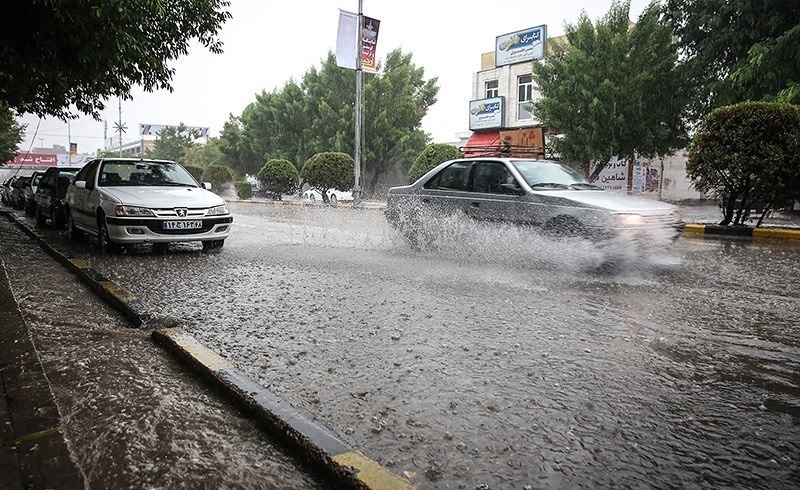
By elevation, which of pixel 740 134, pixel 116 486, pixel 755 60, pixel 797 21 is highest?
pixel 797 21

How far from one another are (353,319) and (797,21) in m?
22.2

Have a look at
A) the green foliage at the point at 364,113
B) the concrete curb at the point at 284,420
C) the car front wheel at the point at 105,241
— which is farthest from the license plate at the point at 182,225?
the green foliage at the point at 364,113

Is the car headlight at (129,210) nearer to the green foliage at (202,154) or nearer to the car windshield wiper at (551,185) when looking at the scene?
the car windshield wiper at (551,185)

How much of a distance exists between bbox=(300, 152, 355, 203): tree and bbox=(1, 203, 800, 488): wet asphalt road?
24.9 meters

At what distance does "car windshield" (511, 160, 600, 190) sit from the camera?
8.02 meters

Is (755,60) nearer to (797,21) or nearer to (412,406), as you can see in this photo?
(797,21)

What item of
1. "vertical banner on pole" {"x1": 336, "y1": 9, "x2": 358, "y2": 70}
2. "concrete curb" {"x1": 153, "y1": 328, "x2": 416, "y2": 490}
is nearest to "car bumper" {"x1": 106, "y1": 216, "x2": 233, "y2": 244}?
"concrete curb" {"x1": 153, "y1": 328, "x2": 416, "y2": 490}

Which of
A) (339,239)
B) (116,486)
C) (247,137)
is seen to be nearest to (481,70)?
(247,137)

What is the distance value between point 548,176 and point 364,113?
3398cm

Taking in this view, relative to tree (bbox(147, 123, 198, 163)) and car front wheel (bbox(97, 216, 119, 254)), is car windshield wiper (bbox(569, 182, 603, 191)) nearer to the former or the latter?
car front wheel (bbox(97, 216, 119, 254))

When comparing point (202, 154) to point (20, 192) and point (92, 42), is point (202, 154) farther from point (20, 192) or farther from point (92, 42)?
point (92, 42)

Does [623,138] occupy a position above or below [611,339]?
above

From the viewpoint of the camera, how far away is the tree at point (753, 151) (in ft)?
39.2

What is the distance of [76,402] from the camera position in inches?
121
